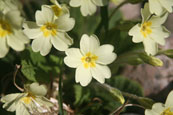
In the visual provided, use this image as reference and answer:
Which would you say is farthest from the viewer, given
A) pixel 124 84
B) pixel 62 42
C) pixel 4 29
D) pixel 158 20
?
pixel 124 84

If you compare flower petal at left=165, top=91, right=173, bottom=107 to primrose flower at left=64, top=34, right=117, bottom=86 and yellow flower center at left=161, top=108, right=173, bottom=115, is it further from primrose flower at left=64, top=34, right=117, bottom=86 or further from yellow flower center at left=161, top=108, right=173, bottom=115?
primrose flower at left=64, top=34, right=117, bottom=86

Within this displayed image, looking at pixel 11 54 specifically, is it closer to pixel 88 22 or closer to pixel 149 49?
pixel 88 22

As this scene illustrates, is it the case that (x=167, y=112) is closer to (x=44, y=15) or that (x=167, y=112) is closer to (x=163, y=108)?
(x=163, y=108)

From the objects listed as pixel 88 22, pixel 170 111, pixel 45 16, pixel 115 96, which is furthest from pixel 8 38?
pixel 88 22

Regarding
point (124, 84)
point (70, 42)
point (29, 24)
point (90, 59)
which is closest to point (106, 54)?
point (90, 59)

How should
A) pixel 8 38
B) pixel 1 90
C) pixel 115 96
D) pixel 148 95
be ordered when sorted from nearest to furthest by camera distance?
pixel 8 38 < pixel 115 96 < pixel 1 90 < pixel 148 95

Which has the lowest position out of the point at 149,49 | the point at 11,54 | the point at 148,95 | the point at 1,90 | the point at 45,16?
the point at 148,95

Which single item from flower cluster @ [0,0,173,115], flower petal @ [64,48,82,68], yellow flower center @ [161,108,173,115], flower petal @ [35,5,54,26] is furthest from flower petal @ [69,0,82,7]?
yellow flower center @ [161,108,173,115]
